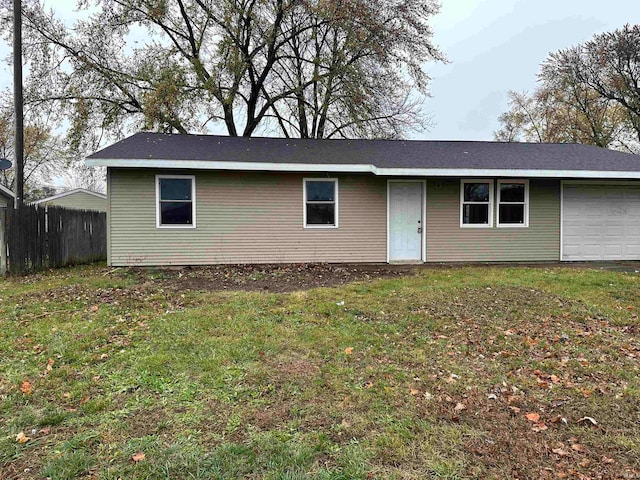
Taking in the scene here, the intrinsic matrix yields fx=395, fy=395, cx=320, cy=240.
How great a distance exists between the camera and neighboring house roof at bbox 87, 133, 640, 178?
9.17 meters

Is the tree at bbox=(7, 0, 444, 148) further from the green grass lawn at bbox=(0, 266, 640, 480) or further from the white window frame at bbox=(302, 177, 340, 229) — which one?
the green grass lawn at bbox=(0, 266, 640, 480)

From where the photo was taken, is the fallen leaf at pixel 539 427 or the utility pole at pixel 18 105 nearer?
the fallen leaf at pixel 539 427

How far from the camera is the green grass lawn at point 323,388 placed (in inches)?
93.1

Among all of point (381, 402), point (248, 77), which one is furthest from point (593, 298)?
point (248, 77)

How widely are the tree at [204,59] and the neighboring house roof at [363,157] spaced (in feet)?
16.5

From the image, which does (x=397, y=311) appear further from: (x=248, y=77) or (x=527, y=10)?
(x=527, y=10)

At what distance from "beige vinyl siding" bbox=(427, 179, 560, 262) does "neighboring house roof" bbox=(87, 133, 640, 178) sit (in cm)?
77

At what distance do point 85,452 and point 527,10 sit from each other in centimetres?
5390

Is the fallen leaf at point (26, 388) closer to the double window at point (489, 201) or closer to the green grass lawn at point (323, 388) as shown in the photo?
the green grass lawn at point (323, 388)

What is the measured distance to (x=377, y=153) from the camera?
10.8 metres

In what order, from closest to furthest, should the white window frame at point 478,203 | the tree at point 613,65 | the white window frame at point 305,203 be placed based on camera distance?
the white window frame at point 305,203
the white window frame at point 478,203
the tree at point 613,65

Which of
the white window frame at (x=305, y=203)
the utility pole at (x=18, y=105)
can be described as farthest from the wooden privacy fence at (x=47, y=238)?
the white window frame at (x=305, y=203)

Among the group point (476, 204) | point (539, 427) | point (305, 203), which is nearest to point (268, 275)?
point (305, 203)

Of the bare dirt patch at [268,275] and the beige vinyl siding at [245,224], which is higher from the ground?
the beige vinyl siding at [245,224]
